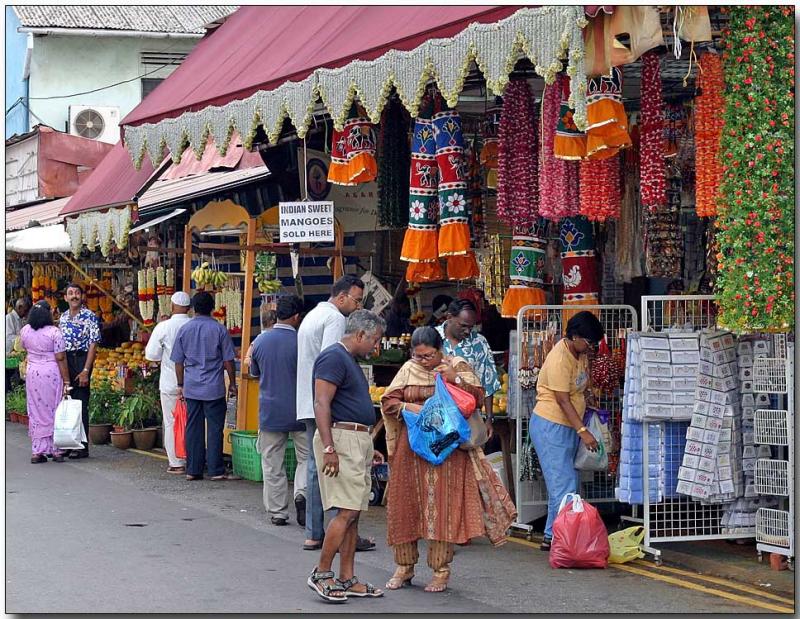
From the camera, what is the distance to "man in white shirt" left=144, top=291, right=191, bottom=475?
43.7ft

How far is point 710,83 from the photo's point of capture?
8211mm

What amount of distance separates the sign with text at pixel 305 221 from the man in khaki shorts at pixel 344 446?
164 inches

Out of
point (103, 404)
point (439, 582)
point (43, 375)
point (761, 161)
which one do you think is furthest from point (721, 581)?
point (103, 404)

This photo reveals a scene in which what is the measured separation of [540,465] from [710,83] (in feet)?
10.2

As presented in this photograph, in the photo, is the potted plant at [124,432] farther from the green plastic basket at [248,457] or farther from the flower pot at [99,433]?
the green plastic basket at [248,457]

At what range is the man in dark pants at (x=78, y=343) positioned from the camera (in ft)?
47.7

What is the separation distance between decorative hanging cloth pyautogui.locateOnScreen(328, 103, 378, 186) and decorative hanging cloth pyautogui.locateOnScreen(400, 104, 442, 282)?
464mm

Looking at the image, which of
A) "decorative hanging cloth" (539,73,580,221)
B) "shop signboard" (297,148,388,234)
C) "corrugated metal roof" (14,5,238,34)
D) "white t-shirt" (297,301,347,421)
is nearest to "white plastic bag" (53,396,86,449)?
"shop signboard" (297,148,388,234)

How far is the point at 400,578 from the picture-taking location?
807cm

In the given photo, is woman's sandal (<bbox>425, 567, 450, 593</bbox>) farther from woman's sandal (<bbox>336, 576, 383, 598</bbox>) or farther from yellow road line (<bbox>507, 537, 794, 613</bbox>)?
yellow road line (<bbox>507, 537, 794, 613</bbox>)

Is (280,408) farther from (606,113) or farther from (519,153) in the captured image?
(606,113)

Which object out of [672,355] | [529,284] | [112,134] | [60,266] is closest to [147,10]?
[112,134]

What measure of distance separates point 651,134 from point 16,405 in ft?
42.2

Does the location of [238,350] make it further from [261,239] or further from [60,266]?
[60,266]
